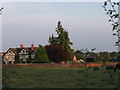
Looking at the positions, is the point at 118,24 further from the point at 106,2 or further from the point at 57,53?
the point at 57,53

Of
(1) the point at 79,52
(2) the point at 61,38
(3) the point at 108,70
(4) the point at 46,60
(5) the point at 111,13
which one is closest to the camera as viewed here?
(5) the point at 111,13

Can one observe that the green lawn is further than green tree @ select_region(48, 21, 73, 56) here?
No

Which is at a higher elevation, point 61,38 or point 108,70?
point 61,38

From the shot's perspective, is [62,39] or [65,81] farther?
[62,39]

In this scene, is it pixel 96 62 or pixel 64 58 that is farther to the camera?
pixel 64 58

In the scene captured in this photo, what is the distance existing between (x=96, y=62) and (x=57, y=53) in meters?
53.1

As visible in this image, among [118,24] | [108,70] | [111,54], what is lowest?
[108,70]

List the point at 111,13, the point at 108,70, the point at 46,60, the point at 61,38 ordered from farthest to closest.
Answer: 1. the point at 61,38
2. the point at 46,60
3. the point at 108,70
4. the point at 111,13

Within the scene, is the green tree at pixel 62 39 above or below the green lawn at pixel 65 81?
above

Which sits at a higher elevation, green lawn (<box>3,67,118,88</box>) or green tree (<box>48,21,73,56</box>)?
green tree (<box>48,21,73,56</box>)

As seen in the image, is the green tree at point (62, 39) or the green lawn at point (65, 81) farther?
the green tree at point (62, 39)

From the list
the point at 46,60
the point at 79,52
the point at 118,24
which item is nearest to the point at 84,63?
the point at 79,52

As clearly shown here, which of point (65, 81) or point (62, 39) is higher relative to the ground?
point (62, 39)

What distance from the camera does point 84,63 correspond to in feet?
10.7
